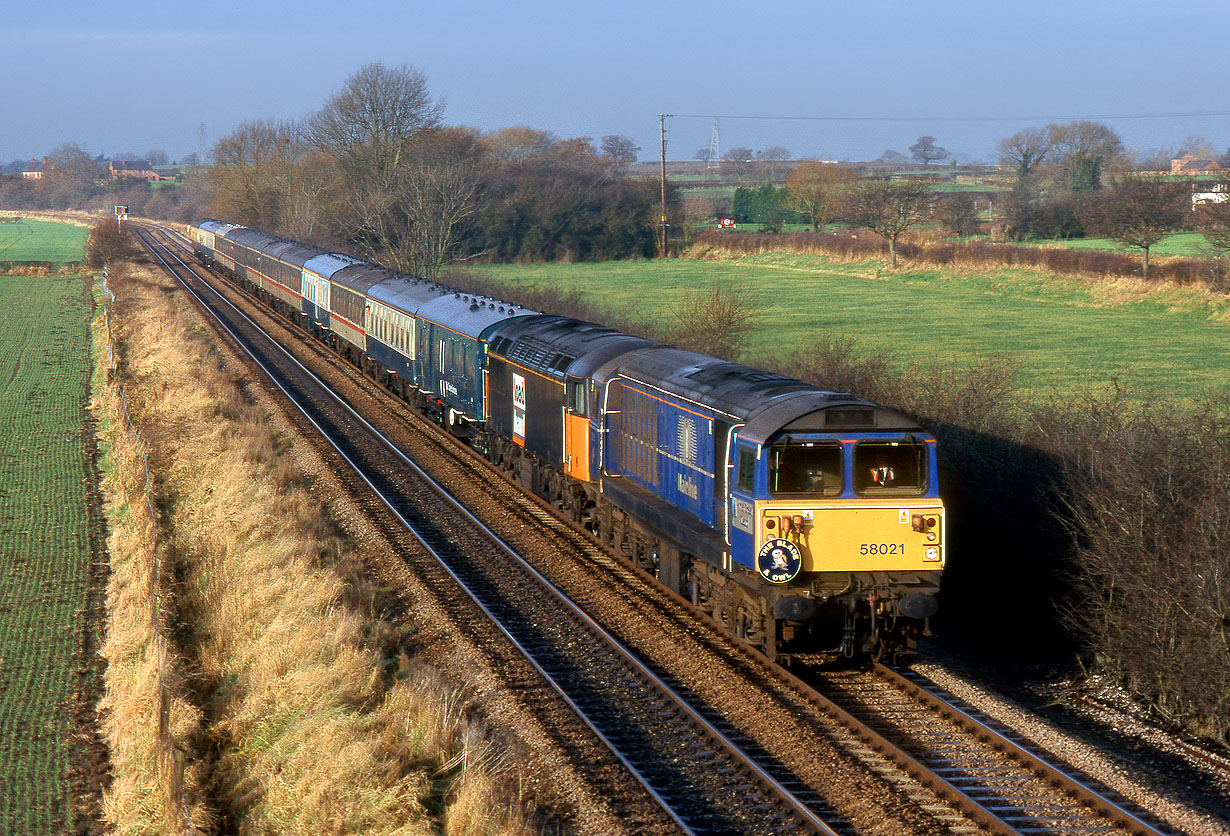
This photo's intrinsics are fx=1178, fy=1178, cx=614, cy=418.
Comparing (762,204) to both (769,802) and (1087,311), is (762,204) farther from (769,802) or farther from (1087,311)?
(769,802)

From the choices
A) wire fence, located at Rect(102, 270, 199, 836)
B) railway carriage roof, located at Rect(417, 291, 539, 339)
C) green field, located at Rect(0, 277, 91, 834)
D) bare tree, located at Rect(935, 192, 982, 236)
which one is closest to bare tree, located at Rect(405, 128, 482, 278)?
green field, located at Rect(0, 277, 91, 834)

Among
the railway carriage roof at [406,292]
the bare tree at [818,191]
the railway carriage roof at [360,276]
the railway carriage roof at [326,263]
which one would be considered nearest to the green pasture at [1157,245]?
the bare tree at [818,191]

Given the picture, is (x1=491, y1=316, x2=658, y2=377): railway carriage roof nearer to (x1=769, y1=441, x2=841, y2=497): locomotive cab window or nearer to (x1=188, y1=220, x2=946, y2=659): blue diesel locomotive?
(x1=188, y1=220, x2=946, y2=659): blue diesel locomotive

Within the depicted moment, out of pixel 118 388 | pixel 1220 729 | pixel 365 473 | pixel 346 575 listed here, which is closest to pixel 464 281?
pixel 118 388

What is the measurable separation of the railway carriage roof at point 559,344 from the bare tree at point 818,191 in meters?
75.9

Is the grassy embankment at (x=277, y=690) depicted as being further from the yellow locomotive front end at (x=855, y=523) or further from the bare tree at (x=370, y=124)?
the bare tree at (x=370, y=124)

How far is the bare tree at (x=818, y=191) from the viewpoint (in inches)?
3861

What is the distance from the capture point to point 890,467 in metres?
12.5

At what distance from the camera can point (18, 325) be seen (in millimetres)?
49875

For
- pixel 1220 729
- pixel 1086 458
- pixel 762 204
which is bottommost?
pixel 1220 729

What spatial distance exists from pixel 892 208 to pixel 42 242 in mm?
81735

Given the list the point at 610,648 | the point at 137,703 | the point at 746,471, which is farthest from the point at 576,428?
the point at 137,703

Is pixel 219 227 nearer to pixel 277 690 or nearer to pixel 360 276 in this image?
pixel 360 276

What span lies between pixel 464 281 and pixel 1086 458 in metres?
40.6
